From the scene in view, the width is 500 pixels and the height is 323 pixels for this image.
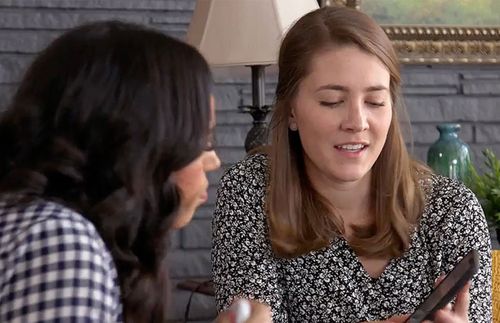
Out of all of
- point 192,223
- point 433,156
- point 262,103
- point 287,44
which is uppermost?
point 287,44

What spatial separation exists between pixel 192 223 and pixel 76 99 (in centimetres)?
130

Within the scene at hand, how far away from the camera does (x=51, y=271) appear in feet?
2.42

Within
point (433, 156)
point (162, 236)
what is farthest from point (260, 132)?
point (162, 236)

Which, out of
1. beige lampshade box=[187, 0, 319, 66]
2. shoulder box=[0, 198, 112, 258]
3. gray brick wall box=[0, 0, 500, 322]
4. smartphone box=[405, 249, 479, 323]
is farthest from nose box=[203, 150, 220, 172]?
gray brick wall box=[0, 0, 500, 322]

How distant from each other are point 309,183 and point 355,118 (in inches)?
6.7

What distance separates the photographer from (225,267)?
57.2 inches

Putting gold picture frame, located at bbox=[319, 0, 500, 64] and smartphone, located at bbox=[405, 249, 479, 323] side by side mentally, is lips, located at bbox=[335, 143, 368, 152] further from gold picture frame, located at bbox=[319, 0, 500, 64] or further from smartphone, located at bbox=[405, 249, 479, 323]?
gold picture frame, located at bbox=[319, 0, 500, 64]

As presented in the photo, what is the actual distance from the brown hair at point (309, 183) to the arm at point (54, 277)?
2.35ft

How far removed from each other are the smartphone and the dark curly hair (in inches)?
16.9

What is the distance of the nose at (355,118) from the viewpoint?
1407 millimetres

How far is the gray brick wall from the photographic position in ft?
6.61

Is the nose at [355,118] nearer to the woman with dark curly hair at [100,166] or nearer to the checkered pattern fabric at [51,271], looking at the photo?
the woman with dark curly hair at [100,166]

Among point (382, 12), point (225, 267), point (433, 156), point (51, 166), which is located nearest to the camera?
point (51, 166)

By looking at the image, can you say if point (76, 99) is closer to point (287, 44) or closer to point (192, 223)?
point (287, 44)
